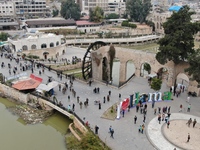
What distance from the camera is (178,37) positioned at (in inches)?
1094

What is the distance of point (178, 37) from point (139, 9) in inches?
2441

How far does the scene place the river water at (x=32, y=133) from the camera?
2107cm

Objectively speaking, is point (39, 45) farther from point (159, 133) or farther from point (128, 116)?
point (159, 133)

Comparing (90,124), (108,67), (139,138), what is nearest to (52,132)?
(90,124)

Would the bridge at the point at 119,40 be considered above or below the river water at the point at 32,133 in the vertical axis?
above

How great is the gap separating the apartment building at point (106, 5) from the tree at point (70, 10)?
2069 cm

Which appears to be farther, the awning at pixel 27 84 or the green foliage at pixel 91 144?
the awning at pixel 27 84

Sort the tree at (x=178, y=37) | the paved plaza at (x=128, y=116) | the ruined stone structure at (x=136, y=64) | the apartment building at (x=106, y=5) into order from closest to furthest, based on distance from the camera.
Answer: the paved plaza at (x=128, y=116)
the tree at (x=178, y=37)
the ruined stone structure at (x=136, y=64)
the apartment building at (x=106, y=5)

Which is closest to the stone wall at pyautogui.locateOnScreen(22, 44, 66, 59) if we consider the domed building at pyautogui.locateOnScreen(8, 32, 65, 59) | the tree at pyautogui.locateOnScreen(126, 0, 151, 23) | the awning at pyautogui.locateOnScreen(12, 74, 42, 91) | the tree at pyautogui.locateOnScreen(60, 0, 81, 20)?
the domed building at pyautogui.locateOnScreen(8, 32, 65, 59)

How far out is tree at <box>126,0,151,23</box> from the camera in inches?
3371

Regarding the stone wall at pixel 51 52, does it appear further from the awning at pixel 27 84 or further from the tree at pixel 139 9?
the tree at pixel 139 9

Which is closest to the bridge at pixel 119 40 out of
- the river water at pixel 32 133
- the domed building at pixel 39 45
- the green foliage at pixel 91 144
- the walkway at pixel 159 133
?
the domed building at pixel 39 45

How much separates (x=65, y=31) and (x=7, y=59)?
32.9 metres

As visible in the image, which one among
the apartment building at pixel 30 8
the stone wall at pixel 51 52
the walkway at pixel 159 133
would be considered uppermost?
the apartment building at pixel 30 8
